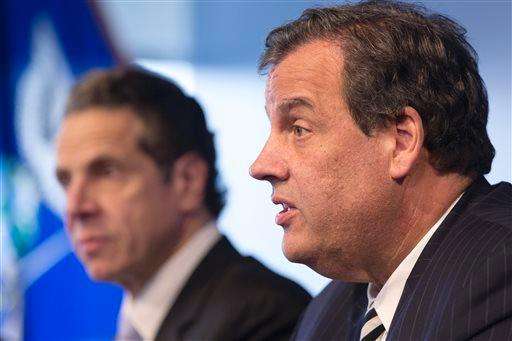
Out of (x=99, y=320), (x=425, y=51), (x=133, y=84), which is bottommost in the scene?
(x=99, y=320)

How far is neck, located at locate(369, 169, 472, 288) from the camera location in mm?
1895

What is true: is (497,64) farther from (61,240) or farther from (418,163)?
(61,240)

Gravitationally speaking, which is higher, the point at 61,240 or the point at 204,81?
the point at 204,81

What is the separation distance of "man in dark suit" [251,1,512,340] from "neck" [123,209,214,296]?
3.69 ft

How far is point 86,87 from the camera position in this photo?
3.28m

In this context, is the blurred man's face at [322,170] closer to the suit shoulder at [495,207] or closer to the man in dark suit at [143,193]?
the suit shoulder at [495,207]

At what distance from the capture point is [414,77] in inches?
74.2

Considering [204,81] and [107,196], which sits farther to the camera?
[204,81]

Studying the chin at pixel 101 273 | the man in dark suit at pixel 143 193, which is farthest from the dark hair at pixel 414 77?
the chin at pixel 101 273

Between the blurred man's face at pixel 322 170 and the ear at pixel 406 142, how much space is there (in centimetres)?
3

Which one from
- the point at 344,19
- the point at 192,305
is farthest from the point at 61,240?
the point at 344,19

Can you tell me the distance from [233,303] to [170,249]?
0.47 metres

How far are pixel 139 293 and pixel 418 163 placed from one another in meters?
1.40

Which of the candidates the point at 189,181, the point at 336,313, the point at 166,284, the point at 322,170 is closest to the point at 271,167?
the point at 322,170
